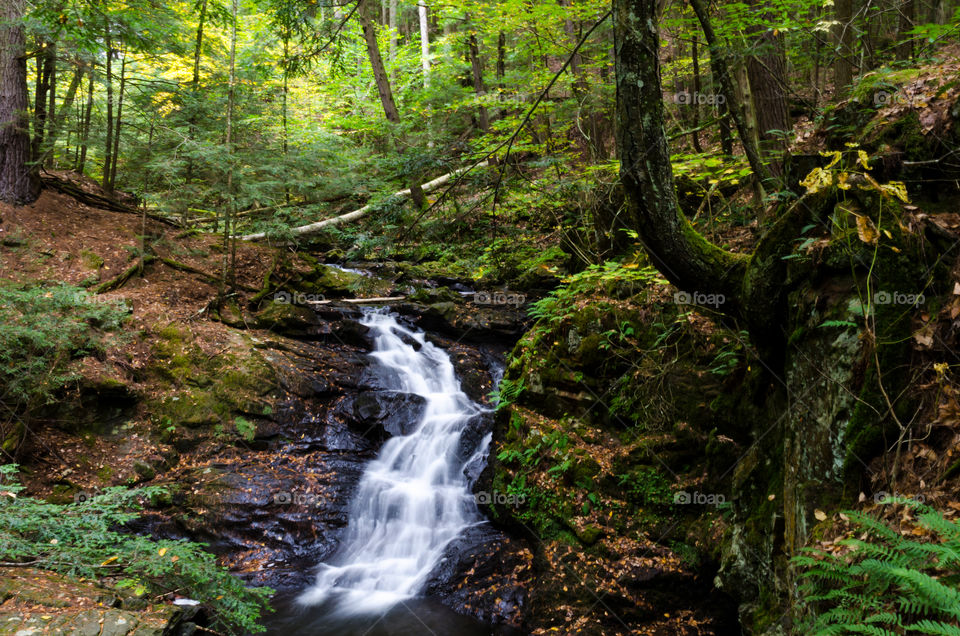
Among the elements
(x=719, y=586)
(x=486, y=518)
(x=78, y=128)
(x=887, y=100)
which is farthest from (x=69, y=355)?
(x=887, y=100)

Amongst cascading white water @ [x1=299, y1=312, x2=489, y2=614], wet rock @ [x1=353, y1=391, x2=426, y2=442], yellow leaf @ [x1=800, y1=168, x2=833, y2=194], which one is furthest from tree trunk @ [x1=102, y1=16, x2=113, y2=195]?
yellow leaf @ [x1=800, y1=168, x2=833, y2=194]

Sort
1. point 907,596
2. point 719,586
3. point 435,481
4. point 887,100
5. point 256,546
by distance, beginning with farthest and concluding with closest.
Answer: point 435,481, point 256,546, point 719,586, point 887,100, point 907,596

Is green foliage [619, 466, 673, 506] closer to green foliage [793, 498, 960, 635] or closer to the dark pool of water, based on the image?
the dark pool of water

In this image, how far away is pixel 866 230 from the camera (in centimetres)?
346

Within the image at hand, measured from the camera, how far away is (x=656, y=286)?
268 inches

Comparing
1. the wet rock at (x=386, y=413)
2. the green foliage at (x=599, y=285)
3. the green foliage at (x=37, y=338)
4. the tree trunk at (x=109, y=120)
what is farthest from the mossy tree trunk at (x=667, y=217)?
the tree trunk at (x=109, y=120)

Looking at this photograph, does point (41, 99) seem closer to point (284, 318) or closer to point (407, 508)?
point (284, 318)

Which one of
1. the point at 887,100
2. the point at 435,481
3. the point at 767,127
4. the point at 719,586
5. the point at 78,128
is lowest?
the point at 435,481

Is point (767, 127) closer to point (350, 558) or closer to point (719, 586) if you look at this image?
point (719, 586)

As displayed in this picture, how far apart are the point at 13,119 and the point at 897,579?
14.4 m

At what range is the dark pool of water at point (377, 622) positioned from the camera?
19.7ft

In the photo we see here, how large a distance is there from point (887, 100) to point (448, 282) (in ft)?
35.3

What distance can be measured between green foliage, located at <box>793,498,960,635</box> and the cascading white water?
5.43 metres

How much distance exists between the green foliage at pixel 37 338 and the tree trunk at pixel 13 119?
4.22 metres
